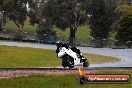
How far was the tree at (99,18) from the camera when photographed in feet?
244

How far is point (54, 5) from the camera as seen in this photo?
72.5 metres

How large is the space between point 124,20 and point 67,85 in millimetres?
52859

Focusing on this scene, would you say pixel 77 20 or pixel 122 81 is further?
pixel 77 20

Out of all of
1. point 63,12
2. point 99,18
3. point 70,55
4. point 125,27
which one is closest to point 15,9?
point 63,12

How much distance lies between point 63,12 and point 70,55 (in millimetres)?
52149

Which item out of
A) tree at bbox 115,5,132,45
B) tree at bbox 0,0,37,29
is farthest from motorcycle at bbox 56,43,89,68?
tree at bbox 0,0,37,29

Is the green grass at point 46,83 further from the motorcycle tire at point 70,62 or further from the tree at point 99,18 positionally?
the tree at point 99,18

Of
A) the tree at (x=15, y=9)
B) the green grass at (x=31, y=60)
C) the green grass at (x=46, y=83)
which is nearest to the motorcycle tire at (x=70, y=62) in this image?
the green grass at (x=46, y=83)

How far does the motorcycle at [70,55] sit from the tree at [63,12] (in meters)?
49.9

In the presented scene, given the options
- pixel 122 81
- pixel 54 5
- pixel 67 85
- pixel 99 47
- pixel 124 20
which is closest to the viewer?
pixel 122 81

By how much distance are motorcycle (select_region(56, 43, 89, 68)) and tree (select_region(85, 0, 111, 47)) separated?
5089cm

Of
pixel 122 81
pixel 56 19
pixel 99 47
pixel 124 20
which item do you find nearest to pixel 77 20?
pixel 56 19

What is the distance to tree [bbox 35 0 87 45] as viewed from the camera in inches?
2837

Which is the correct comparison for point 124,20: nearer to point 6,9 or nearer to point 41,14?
point 41,14
